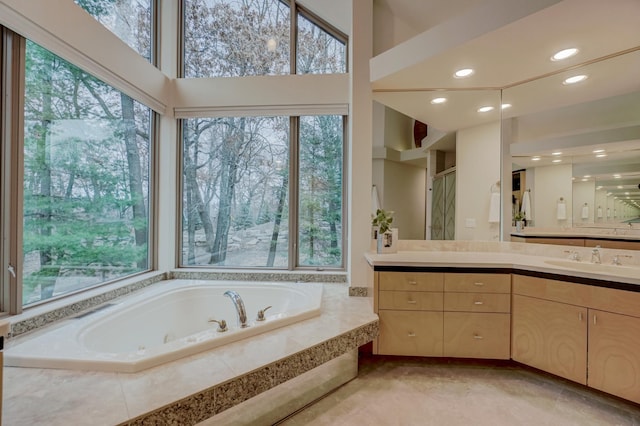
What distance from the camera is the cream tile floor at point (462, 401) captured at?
1.61m

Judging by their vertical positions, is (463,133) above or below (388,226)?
above

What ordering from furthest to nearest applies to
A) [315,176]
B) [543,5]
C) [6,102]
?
[315,176] → [6,102] → [543,5]

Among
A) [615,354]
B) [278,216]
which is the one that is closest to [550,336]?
[615,354]

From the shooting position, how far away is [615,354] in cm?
162

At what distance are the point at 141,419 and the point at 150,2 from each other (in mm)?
3617

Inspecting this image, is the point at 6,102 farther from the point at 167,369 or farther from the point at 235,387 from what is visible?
the point at 235,387

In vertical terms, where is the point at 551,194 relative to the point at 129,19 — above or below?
below

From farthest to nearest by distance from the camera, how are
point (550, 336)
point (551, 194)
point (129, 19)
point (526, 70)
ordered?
1. point (129, 19)
2. point (551, 194)
3. point (526, 70)
4. point (550, 336)

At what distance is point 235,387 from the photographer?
1280 mm

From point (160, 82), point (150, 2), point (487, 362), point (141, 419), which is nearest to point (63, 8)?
point (160, 82)

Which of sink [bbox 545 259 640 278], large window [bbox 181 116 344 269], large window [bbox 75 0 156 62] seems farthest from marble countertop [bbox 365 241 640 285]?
large window [bbox 75 0 156 62]

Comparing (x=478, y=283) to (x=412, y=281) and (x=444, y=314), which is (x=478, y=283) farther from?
(x=412, y=281)

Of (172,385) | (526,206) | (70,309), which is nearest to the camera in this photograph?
(172,385)

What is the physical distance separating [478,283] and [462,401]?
29.5 inches
